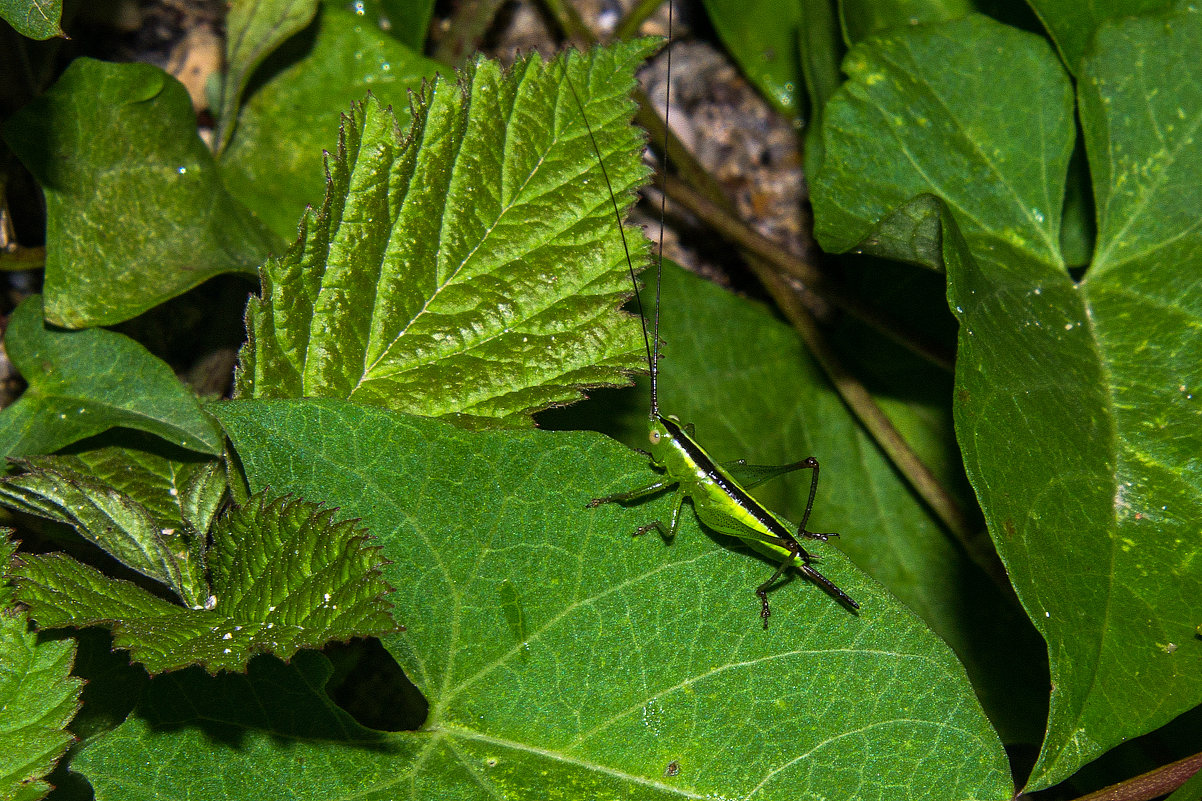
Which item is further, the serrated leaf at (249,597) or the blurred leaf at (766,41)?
the blurred leaf at (766,41)

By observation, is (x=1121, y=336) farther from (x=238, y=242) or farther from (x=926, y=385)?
(x=238, y=242)

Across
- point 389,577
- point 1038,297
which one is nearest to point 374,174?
point 389,577

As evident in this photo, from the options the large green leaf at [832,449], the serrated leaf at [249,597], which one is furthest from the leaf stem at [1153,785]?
the serrated leaf at [249,597]

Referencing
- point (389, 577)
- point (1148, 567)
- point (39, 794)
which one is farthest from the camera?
point (1148, 567)

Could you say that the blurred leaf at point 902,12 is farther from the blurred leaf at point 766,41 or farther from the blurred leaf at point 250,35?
the blurred leaf at point 250,35

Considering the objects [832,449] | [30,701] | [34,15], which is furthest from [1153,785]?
[34,15]

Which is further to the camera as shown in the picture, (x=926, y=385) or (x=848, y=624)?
(x=926, y=385)

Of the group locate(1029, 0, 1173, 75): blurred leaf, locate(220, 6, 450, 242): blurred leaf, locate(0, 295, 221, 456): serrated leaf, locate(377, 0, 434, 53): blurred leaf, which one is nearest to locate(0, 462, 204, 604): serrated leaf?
locate(0, 295, 221, 456): serrated leaf
